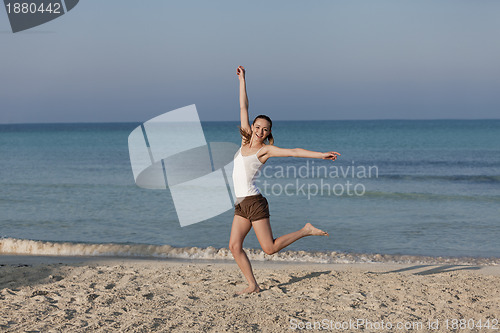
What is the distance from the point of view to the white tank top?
5055 mm

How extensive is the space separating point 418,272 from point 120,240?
517cm

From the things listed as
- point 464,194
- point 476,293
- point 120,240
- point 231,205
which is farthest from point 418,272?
point 464,194

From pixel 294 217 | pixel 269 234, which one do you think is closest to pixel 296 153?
pixel 269 234

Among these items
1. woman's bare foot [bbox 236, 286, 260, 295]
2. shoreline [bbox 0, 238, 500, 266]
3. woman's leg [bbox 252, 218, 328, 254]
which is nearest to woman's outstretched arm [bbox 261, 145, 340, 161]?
woman's leg [bbox 252, 218, 328, 254]

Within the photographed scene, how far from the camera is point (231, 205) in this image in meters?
14.0

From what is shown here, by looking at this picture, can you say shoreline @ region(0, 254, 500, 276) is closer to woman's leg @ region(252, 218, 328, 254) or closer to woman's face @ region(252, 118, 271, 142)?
woman's leg @ region(252, 218, 328, 254)

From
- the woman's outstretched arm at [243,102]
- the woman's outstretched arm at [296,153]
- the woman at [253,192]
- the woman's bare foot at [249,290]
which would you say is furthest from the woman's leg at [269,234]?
the woman's outstretched arm at [243,102]
